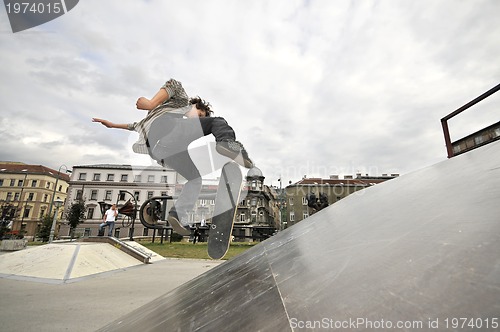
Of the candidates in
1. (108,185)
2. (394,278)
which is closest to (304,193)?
(108,185)

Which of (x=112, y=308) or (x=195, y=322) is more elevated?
(x=195, y=322)

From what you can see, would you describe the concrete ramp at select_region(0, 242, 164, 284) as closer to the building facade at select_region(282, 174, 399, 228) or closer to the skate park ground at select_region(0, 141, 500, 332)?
the skate park ground at select_region(0, 141, 500, 332)

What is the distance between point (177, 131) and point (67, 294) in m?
2.96

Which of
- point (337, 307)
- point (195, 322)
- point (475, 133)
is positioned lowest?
point (195, 322)

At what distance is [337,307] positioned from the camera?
50 cm

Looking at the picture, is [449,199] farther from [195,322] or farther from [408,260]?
[195,322]

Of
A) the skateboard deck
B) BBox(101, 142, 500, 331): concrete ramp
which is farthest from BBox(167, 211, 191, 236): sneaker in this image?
BBox(101, 142, 500, 331): concrete ramp

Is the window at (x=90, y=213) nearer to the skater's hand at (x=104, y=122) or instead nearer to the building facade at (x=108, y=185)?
the building facade at (x=108, y=185)

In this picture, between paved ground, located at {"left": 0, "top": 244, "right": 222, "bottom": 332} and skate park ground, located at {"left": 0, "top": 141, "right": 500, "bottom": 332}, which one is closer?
skate park ground, located at {"left": 0, "top": 141, "right": 500, "bottom": 332}

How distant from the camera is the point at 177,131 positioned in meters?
2.51

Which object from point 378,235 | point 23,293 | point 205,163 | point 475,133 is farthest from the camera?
point 475,133

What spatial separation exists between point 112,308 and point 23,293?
1673mm

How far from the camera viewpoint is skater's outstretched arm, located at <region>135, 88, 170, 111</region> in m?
2.33

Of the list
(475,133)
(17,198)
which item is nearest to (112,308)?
(475,133)
